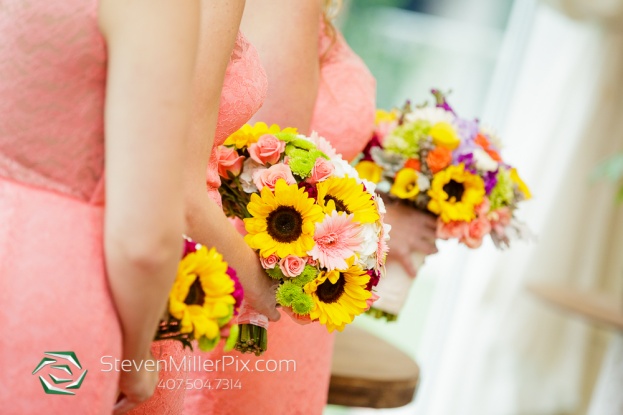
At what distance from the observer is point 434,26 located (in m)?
4.07

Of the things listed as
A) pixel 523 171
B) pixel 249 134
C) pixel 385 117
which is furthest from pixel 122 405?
pixel 523 171

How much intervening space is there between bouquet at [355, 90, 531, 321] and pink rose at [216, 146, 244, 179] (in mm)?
622

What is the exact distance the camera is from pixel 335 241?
123cm

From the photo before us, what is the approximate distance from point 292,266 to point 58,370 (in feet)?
1.35

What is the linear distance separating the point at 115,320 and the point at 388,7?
10.8 feet

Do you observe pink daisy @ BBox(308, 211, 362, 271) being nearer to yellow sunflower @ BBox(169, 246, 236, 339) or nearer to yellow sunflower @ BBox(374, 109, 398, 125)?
yellow sunflower @ BBox(169, 246, 236, 339)

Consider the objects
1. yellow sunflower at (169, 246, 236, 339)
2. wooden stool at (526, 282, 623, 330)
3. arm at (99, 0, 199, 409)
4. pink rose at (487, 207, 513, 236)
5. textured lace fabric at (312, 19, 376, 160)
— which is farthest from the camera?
wooden stool at (526, 282, 623, 330)

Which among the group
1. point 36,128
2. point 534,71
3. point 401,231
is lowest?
point 401,231

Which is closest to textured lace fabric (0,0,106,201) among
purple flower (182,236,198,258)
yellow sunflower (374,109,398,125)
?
purple flower (182,236,198,258)

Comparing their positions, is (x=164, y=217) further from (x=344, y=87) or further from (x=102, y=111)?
(x=344, y=87)

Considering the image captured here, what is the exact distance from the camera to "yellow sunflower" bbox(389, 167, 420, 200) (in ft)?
6.15

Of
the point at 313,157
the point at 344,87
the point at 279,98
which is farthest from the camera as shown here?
the point at 344,87

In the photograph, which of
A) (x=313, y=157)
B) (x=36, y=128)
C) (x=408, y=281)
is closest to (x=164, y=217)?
(x=36, y=128)

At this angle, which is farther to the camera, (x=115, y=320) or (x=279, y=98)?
(x=279, y=98)
